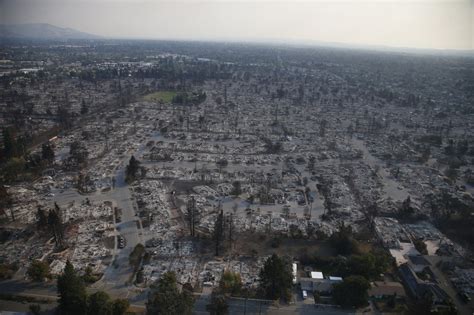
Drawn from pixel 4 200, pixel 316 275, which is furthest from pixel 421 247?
pixel 4 200

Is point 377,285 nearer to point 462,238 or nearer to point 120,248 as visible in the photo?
point 462,238

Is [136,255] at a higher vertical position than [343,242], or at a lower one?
lower

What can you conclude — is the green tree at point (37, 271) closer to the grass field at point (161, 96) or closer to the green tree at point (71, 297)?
the green tree at point (71, 297)

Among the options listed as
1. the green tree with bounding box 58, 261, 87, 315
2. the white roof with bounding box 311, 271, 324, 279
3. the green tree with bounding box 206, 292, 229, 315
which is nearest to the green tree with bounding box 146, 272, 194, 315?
the green tree with bounding box 206, 292, 229, 315

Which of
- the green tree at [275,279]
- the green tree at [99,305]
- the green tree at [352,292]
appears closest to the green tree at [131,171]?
the green tree at [99,305]

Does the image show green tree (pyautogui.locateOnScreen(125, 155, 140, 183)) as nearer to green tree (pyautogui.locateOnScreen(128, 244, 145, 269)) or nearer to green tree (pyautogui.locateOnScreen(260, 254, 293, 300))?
green tree (pyautogui.locateOnScreen(128, 244, 145, 269))

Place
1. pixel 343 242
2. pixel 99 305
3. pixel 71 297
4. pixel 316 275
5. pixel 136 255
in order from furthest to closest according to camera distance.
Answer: pixel 343 242
pixel 136 255
pixel 316 275
pixel 71 297
pixel 99 305

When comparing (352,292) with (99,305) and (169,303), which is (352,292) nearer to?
(169,303)
